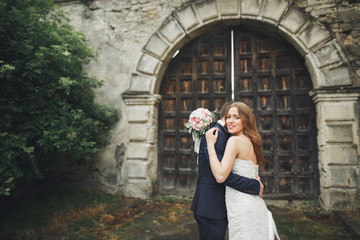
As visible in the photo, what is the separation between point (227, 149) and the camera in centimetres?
171

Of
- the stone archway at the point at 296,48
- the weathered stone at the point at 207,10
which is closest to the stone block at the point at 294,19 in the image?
the stone archway at the point at 296,48

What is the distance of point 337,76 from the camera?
367 cm

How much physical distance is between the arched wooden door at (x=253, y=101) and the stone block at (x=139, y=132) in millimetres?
439

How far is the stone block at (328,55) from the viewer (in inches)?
146

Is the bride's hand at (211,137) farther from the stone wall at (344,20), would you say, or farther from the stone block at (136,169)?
the stone wall at (344,20)

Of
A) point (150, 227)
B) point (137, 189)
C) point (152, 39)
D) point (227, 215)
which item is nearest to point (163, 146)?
point (137, 189)

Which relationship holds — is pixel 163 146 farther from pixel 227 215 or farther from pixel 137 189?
pixel 227 215

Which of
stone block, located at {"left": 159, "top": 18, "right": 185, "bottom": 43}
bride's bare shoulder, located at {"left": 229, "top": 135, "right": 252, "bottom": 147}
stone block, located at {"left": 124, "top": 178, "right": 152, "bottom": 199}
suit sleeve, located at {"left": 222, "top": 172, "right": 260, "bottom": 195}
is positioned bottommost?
stone block, located at {"left": 124, "top": 178, "right": 152, "bottom": 199}

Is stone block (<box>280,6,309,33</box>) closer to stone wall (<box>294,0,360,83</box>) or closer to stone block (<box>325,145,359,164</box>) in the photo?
stone wall (<box>294,0,360,83</box>)

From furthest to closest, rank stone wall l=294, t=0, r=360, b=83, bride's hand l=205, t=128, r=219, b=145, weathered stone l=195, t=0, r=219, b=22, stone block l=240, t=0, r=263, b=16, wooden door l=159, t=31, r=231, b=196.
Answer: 1. wooden door l=159, t=31, r=231, b=196
2. weathered stone l=195, t=0, r=219, b=22
3. stone block l=240, t=0, r=263, b=16
4. stone wall l=294, t=0, r=360, b=83
5. bride's hand l=205, t=128, r=219, b=145

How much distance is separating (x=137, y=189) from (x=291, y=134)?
123 inches

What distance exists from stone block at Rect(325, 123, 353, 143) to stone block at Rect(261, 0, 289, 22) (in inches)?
83.4

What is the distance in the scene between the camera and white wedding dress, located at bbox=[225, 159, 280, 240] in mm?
1656

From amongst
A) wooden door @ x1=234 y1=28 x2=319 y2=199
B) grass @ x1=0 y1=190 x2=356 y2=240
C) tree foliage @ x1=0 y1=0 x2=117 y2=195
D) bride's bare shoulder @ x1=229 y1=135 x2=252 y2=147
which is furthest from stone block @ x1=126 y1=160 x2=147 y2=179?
bride's bare shoulder @ x1=229 y1=135 x2=252 y2=147
